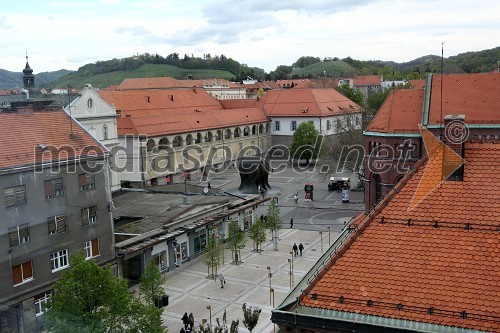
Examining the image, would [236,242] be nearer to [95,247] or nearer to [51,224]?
[95,247]

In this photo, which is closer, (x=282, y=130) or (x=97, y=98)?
(x=97, y=98)

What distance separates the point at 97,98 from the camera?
58062 millimetres

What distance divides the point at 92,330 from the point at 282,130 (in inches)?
2876

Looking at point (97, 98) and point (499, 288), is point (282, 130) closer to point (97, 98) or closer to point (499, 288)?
point (97, 98)

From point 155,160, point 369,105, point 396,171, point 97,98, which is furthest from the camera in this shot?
point 369,105

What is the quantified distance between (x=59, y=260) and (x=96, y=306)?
10.1 m

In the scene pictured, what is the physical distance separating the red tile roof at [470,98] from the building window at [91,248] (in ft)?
81.8

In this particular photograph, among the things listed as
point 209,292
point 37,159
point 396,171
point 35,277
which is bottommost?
point 209,292

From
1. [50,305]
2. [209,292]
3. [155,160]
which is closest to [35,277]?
[50,305]

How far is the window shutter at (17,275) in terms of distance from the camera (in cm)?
2594

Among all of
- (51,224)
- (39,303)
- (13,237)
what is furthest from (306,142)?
(13,237)

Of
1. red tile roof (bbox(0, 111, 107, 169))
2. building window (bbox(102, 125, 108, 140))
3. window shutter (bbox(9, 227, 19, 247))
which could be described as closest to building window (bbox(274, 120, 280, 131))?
building window (bbox(102, 125, 108, 140))

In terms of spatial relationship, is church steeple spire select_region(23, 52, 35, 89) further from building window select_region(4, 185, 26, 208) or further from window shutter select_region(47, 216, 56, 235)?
building window select_region(4, 185, 26, 208)

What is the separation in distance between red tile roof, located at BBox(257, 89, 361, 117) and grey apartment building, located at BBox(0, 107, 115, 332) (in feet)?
191
